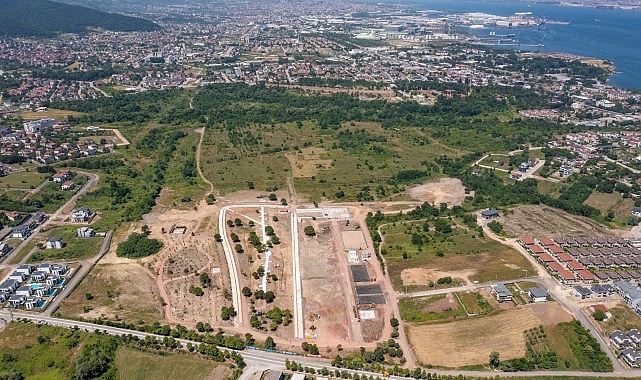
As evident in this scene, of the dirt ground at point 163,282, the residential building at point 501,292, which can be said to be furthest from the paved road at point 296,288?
the residential building at point 501,292

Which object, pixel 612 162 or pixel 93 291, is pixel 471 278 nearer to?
pixel 93 291

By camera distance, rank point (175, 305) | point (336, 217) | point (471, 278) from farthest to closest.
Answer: point (336, 217), point (471, 278), point (175, 305)

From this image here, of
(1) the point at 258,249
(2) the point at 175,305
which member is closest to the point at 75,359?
(2) the point at 175,305

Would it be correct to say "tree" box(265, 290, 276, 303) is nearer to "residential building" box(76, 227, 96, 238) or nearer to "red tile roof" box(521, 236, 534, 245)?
"residential building" box(76, 227, 96, 238)

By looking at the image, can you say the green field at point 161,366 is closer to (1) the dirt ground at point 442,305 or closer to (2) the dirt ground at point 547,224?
(1) the dirt ground at point 442,305

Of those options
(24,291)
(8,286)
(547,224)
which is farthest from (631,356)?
(8,286)
